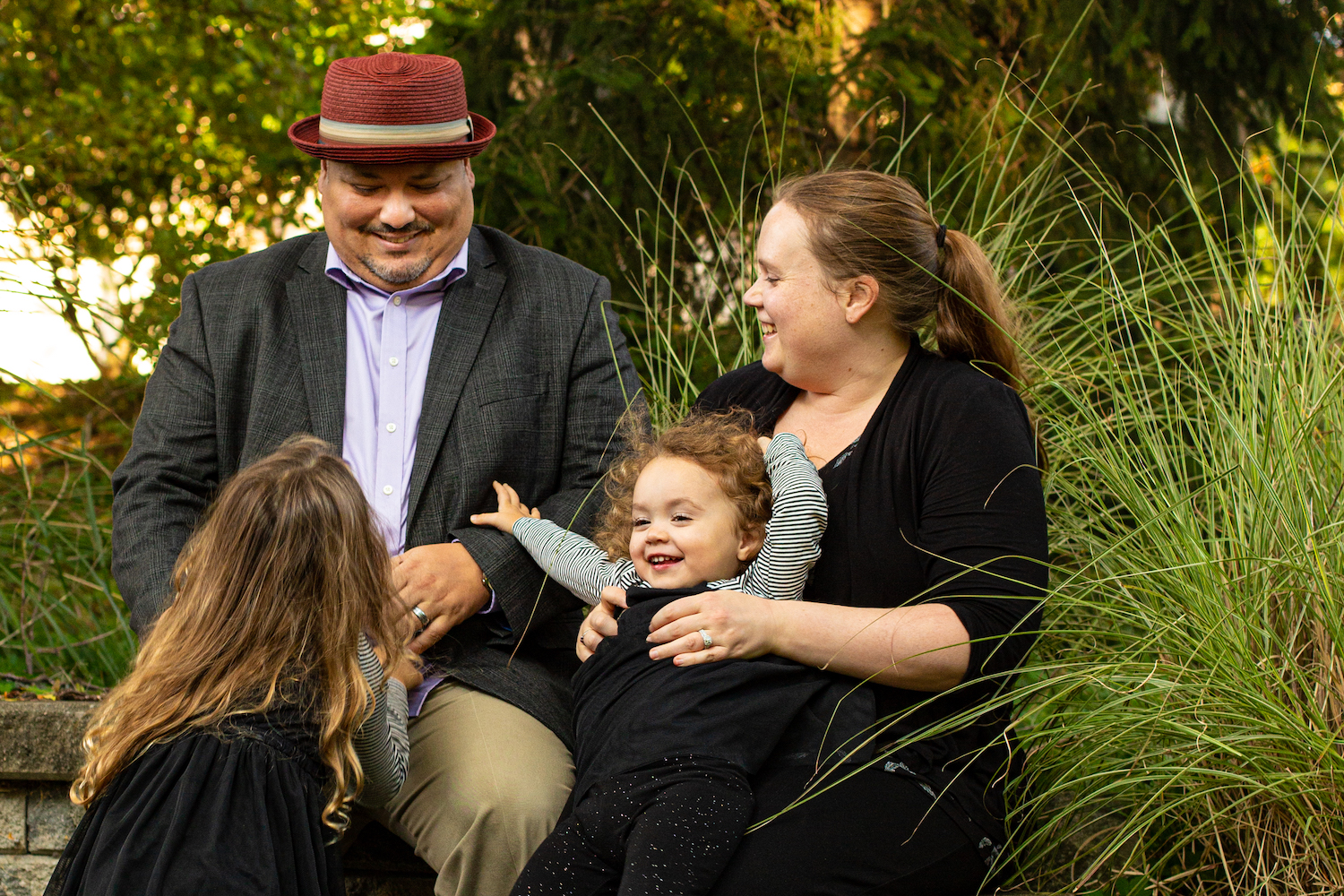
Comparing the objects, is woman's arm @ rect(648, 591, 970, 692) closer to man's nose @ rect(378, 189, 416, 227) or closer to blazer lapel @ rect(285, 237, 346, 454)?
blazer lapel @ rect(285, 237, 346, 454)

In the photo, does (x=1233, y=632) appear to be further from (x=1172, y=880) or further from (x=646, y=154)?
(x=646, y=154)

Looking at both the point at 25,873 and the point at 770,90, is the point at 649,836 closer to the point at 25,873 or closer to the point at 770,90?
the point at 25,873

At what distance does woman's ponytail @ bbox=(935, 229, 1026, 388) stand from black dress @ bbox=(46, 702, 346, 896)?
1.32m

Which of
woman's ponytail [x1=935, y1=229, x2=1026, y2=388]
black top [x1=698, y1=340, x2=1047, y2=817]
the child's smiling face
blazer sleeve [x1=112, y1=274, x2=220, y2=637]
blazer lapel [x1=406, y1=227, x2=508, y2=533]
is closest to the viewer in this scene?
black top [x1=698, y1=340, x2=1047, y2=817]

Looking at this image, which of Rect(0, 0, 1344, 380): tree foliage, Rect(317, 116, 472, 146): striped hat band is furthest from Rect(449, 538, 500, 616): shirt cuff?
Rect(0, 0, 1344, 380): tree foliage

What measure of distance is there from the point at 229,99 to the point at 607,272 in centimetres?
450

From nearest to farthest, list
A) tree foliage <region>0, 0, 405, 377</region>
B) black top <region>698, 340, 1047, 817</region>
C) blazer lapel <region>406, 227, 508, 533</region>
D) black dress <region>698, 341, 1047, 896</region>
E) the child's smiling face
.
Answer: black dress <region>698, 341, 1047, 896</region>, black top <region>698, 340, 1047, 817</region>, the child's smiling face, blazer lapel <region>406, 227, 508, 533</region>, tree foliage <region>0, 0, 405, 377</region>

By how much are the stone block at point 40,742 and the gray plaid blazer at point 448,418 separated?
303mm

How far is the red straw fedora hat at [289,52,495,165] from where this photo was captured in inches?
93.9

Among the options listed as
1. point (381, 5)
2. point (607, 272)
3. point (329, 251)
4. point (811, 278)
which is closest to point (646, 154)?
point (607, 272)

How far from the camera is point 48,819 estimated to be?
253cm

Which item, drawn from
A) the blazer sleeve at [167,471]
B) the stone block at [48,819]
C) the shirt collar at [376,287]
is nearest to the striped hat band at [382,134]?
the shirt collar at [376,287]

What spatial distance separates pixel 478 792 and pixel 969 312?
1.26 m

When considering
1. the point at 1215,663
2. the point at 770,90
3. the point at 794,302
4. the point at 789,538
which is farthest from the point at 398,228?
the point at 770,90
